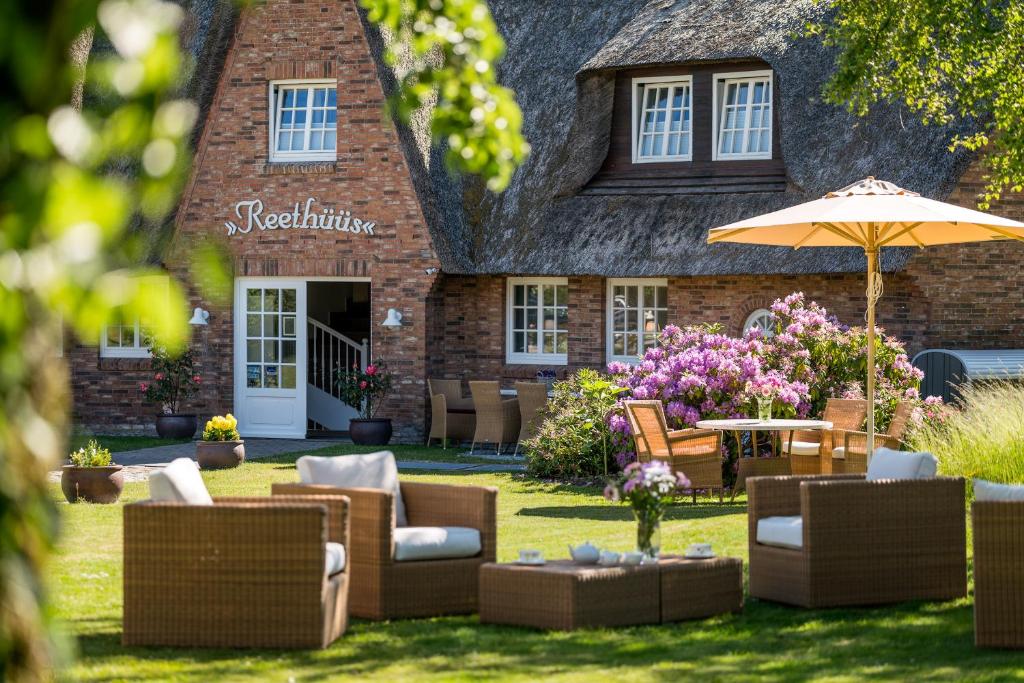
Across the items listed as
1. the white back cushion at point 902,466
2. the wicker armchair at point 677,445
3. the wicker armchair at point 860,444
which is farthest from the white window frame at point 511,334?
the white back cushion at point 902,466

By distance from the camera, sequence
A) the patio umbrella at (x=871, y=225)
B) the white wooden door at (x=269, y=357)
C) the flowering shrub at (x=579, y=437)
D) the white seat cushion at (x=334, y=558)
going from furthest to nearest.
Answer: the white wooden door at (x=269, y=357)
the flowering shrub at (x=579, y=437)
the patio umbrella at (x=871, y=225)
the white seat cushion at (x=334, y=558)

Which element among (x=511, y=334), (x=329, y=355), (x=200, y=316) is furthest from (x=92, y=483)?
(x=329, y=355)

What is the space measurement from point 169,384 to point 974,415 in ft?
40.4

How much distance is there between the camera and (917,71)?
15.1 m

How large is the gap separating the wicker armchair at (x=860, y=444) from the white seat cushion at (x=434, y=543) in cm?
662

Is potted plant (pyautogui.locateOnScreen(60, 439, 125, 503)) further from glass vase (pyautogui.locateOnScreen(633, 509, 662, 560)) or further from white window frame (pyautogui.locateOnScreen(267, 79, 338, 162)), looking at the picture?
white window frame (pyautogui.locateOnScreen(267, 79, 338, 162))

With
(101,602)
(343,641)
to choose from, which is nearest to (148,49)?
(343,641)

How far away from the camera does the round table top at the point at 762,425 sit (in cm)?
1350

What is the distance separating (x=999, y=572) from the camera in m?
7.34

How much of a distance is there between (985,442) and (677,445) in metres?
2.81

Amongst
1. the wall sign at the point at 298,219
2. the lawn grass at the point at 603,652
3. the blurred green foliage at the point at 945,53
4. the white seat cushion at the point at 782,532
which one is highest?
the blurred green foliage at the point at 945,53

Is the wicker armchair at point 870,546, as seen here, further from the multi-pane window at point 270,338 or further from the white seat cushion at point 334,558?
the multi-pane window at point 270,338

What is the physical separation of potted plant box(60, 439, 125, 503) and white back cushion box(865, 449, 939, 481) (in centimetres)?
760

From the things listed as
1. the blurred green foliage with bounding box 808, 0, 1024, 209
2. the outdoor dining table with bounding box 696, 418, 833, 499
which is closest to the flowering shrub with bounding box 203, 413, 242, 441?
the outdoor dining table with bounding box 696, 418, 833, 499
